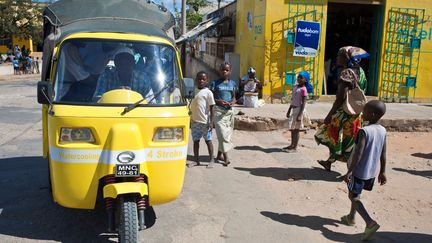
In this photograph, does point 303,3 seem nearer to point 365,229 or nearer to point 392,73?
point 392,73

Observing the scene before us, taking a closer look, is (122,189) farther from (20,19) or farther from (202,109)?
(20,19)

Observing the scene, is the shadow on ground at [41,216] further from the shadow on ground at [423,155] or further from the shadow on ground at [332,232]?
the shadow on ground at [423,155]

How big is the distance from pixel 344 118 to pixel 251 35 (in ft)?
28.7

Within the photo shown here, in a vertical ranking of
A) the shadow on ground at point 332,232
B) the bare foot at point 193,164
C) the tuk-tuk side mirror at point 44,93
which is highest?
the tuk-tuk side mirror at point 44,93

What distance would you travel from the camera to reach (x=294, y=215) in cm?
522

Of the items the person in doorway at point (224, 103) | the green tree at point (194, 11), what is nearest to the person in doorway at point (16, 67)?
the green tree at point (194, 11)

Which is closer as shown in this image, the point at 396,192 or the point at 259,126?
the point at 396,192

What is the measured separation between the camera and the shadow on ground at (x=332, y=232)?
182 inches

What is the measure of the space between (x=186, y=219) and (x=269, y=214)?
1.00m

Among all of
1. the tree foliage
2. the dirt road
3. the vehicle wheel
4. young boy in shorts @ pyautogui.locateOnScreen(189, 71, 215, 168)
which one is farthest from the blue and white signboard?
the tree foliage

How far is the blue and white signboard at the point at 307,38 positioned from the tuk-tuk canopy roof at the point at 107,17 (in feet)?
23.3

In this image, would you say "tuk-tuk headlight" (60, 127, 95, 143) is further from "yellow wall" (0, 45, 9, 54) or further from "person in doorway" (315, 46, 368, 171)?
"yellow wall" (0, 45, 9, 54)

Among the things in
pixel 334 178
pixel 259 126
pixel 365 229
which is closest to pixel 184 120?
pixel 365 229

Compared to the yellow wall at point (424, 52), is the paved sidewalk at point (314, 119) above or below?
below
